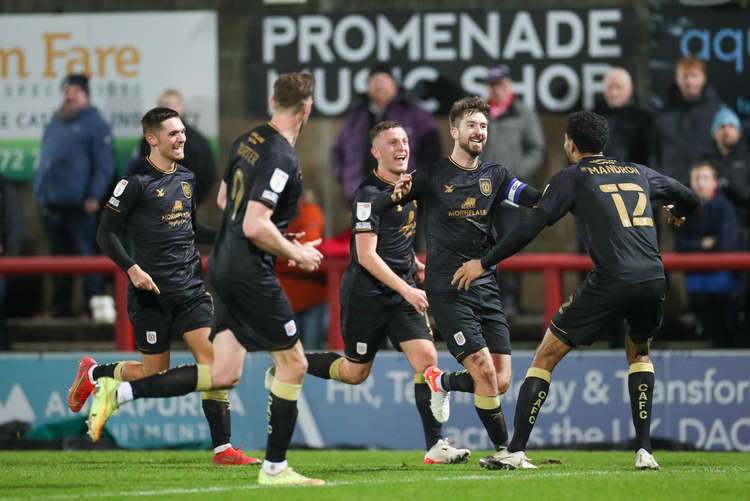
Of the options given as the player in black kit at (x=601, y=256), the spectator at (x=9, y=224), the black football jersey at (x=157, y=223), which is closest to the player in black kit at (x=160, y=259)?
the black football jersey at (x=157, y=223)

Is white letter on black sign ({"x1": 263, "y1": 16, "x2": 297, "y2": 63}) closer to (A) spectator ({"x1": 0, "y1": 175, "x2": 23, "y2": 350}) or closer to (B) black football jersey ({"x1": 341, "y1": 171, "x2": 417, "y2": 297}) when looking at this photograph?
(A) spectator ({"x1": 0, "y1": 175, "x2": 23, "y2": 350})

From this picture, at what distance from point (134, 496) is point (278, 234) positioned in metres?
1.46

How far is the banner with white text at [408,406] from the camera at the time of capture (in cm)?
997

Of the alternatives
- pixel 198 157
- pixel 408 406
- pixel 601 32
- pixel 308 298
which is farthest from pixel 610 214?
pixel 198 157

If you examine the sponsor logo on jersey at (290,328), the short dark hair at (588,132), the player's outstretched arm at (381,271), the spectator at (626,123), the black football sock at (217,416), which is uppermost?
the spectator at (626,123)

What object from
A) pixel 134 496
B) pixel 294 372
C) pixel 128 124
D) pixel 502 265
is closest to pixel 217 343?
pixel 294 372

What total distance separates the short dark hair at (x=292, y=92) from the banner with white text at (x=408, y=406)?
13.1ft

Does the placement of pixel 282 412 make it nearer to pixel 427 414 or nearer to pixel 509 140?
pixel 427 414

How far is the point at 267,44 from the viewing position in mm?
12883

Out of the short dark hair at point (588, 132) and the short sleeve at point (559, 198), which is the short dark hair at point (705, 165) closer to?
the short dark hair at point (588, 132)

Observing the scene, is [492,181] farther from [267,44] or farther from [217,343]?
[267,44]

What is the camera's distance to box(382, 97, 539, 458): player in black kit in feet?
25.5

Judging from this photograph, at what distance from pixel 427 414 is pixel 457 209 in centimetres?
140

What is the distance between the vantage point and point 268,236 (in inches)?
248
